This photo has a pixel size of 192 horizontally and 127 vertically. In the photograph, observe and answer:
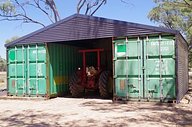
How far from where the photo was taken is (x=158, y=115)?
31.7ft

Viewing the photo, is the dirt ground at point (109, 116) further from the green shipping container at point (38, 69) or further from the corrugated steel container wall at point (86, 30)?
the green shipping container at point (38, 69)

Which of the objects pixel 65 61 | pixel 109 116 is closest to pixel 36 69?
pixel 65 61

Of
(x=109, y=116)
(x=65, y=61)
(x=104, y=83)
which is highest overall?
(x=65, y=61)

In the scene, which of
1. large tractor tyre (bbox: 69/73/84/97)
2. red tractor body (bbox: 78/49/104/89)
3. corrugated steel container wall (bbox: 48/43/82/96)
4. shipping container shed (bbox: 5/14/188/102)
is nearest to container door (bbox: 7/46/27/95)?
shipping container shed (bbox: 5/14/188/102)

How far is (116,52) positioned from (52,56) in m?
4.23

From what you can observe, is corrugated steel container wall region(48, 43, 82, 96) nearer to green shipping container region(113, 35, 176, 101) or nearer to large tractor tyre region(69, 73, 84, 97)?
large tractor tyre region(69, 73, 84, 97)

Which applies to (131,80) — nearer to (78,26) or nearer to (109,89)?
(109,89)

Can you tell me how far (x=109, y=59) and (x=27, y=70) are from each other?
17.0 feet

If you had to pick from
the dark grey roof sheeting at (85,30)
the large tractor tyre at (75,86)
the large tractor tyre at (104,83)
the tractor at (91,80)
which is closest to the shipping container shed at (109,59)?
the dark grey roof sheeting at (85,30)

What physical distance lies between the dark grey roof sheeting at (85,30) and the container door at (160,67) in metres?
0.52

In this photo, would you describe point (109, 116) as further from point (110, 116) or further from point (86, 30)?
point (86, 30)

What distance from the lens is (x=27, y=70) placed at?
15.9 m

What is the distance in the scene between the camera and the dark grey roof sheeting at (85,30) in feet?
41.9

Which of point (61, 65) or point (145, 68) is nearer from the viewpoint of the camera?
point (145, 68)
